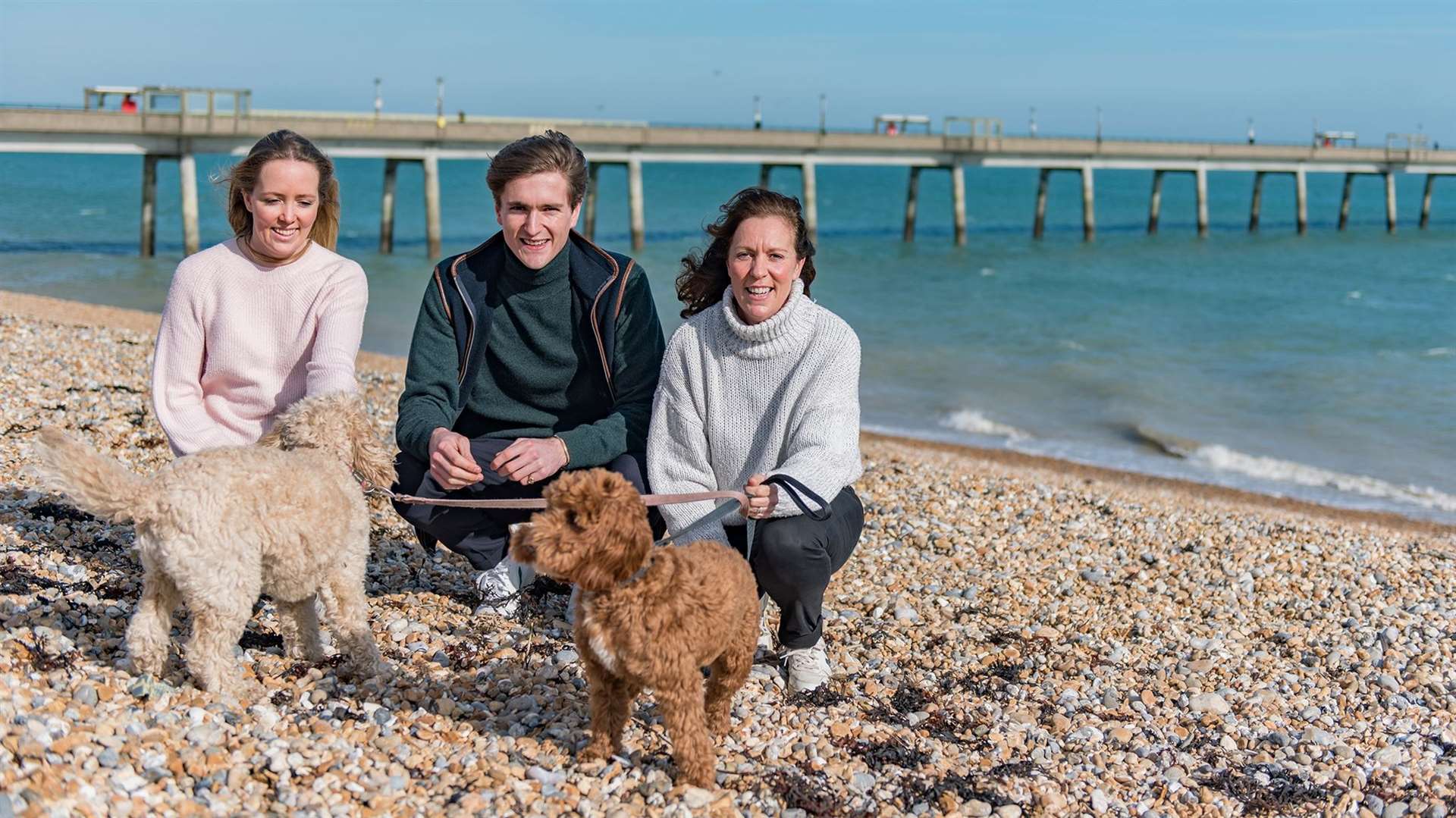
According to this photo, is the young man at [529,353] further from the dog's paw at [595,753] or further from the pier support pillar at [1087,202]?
the pier support pillar at [1087,202]

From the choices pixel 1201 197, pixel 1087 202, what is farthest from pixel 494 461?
pixel 1201 197

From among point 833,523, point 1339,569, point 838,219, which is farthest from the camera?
point 838,219

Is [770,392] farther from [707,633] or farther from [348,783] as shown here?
[348,783]

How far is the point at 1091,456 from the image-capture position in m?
14.8

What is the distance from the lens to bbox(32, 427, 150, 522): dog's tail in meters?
3.60

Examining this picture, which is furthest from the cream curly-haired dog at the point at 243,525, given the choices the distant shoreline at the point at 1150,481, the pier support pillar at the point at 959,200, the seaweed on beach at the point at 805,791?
the pier support pillar at the point at 959,200

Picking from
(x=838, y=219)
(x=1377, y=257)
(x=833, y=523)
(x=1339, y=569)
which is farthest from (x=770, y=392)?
(x=838, y=219)

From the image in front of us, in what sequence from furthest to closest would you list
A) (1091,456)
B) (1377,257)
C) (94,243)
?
(1377,257) → (94,243) → (1091,456)

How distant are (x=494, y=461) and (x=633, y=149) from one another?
34425 mm

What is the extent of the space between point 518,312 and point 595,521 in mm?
2112

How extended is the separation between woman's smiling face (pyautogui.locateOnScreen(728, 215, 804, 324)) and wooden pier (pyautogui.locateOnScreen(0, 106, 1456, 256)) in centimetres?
2393

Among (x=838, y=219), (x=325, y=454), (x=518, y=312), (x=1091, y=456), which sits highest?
(x=838, y=219)

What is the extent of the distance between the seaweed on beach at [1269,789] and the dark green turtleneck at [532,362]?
3045 millimetres

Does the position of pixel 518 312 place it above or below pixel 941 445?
above
